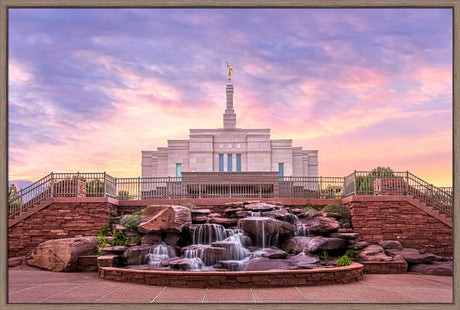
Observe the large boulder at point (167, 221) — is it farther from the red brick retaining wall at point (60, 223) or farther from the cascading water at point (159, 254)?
the red brick retaining wall at point (60, 223)

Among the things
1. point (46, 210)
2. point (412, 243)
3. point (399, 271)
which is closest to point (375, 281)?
point (399, 271)

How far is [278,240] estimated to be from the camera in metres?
14.0

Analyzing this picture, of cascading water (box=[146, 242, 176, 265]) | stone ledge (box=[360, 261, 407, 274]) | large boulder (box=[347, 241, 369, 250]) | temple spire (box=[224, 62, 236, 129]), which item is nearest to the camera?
cascading water (box=[146, 242, 176, 265])

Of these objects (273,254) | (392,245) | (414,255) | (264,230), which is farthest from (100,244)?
(414,255)

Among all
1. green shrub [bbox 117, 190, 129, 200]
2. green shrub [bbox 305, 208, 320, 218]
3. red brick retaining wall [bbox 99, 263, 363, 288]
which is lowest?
red brick retaining wall [bbox 99, 263, 363, 288]

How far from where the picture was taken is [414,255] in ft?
44.7

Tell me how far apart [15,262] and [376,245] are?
457 inches

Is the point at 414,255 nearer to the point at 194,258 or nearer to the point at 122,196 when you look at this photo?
the point at 194,258

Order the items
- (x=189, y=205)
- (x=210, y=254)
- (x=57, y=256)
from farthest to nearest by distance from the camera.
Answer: (x=189, y=205)
(x=57, y=256)
(x=210, y=254)

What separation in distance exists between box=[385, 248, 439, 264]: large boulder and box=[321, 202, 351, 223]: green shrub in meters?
1.99

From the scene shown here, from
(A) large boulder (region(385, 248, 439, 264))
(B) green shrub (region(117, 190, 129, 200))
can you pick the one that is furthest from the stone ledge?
(B) green shrub (region(117, 190, 129, 200))

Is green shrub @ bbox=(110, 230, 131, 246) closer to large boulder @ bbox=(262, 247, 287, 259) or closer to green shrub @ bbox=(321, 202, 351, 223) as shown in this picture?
large boulder @ bbox=(262, 247, 287, 259)

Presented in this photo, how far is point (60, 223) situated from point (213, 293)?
893 cm

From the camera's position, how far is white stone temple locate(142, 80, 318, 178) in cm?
3994
